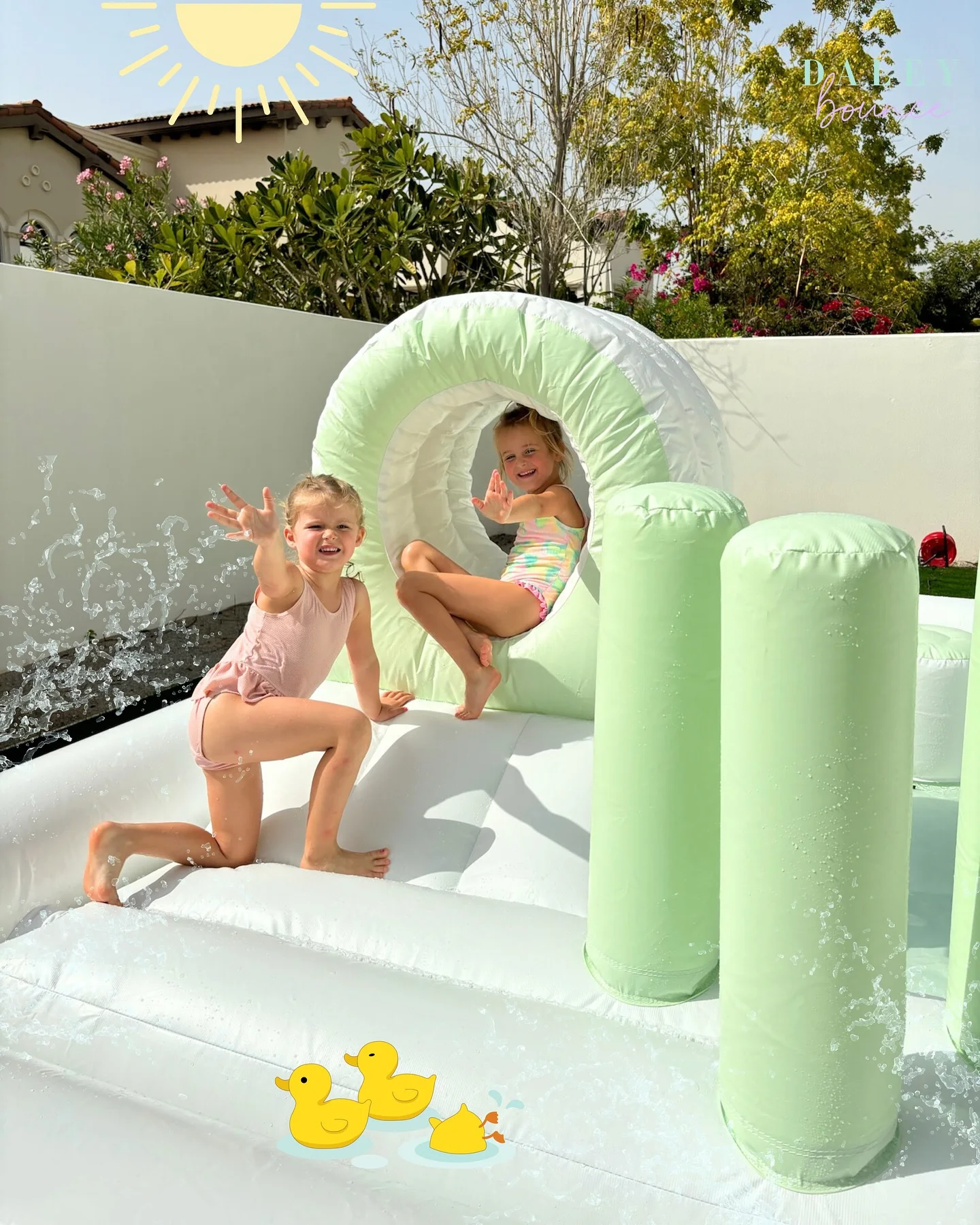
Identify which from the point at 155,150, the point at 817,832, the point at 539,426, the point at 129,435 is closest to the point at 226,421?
the point at 129,435

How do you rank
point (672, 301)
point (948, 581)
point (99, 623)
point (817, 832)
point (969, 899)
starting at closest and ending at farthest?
point (817, 832) < point (969, 899) < point (99, 623) < point (948, 581) < point (672, 301)

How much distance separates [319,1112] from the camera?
111cm

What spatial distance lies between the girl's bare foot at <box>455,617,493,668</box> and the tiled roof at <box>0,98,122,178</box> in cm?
886

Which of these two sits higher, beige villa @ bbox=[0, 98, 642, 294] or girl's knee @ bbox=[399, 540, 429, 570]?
beige villa @ bbox=[0, 98, 642, 294]

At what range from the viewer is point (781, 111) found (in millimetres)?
8852

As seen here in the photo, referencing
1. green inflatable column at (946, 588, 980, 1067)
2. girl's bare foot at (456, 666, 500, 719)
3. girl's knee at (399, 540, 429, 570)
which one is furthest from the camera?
girl's knee at (399, 540, 429, 570)

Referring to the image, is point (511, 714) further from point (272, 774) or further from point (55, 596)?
point (55, 596)

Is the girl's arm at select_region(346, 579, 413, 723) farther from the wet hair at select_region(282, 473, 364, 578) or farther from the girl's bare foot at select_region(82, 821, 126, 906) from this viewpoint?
the girl's bare foot at select_region(82, 821, 126, 906)

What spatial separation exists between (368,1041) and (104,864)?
786 millimetres

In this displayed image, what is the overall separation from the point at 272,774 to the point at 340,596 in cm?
46

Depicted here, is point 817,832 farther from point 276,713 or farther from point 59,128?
point 59,128

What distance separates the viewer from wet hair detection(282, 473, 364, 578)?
81.2 inches

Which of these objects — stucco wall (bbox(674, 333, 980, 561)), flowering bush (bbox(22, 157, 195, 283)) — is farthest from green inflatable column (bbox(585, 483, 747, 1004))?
flowering bush (bbox(22, 157, 195, 283))

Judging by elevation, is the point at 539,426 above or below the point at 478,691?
above
